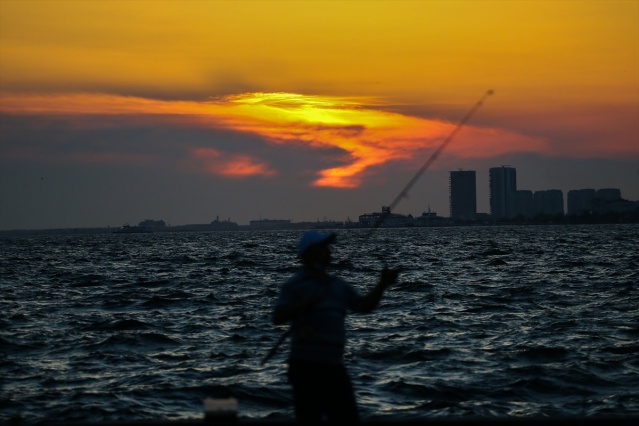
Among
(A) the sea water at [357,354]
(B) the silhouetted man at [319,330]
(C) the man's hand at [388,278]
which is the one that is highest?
(C) the man's hand at [388,278]

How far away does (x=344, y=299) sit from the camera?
7129 millimetres

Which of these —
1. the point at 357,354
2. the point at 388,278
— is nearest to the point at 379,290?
the point at 388,278

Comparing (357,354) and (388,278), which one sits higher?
(388,278)

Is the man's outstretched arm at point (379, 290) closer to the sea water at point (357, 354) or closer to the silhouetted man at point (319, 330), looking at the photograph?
the silhouetted man at point (319, 330)

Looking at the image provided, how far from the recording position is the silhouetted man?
23.0ft

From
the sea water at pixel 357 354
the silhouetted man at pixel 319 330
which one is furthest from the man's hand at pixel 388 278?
the sea water at pixel 357 354

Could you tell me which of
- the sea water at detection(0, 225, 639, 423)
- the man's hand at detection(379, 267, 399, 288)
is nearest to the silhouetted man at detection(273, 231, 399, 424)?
the man's hand at detection(379, 267, 399, 288)

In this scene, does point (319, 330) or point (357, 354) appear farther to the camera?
point (357, 354)

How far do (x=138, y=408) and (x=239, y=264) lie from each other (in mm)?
46630

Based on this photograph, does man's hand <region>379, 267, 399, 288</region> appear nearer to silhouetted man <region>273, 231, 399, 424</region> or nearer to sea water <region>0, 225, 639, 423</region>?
silhouetted man <region>273, 231, 399, 424</region>

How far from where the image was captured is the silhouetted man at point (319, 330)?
701 centimetres

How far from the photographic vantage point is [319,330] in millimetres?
7012

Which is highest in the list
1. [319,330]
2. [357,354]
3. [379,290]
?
[379,290]

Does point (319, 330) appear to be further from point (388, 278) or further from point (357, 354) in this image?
point (357, 354)
